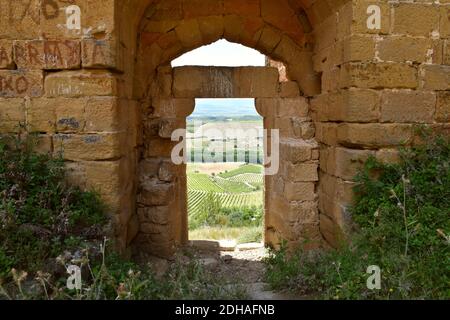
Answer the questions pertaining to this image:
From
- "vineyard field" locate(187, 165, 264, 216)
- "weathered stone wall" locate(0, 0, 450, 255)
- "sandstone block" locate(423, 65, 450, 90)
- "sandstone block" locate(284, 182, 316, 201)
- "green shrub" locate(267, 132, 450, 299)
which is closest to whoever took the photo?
"green shrub" locate(267, 132, 450, 299)

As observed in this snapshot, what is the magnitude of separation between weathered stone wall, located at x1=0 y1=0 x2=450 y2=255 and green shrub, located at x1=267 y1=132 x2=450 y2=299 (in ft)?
0.85

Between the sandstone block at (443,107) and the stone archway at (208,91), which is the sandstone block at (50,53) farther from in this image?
the sandstone block at (443,107)

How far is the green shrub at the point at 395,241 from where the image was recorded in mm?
2775

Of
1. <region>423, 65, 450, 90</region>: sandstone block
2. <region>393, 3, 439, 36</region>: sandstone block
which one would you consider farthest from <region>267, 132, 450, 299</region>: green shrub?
<region>393, 3, 439, 36</region>: sandstone block

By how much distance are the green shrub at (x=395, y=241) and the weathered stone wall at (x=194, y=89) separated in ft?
0.85

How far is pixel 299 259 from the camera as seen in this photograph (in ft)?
12.1

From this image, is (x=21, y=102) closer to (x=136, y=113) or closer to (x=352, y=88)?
(x=136, y=113)

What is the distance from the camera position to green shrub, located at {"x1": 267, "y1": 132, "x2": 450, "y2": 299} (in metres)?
2.78

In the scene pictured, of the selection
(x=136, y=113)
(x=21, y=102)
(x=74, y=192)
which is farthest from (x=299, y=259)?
(x=21, y=102)

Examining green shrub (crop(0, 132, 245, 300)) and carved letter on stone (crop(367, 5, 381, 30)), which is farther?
carved letter on stone (crop(367, 5, 381, 30))

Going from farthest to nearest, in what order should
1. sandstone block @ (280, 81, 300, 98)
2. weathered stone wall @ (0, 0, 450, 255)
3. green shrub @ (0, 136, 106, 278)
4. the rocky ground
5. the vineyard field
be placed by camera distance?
the vineyard field → sandstone block @ (280, 81, 300, 98) → weathered stone wall @ (0, 0, 450, 255) → the rocky ground → green shrub @ (0, 136, 106, 278)

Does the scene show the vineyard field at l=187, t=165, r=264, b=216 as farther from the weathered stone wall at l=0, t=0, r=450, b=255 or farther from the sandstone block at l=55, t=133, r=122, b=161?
the sandstone block at l=55, t=133, r=122, b=161

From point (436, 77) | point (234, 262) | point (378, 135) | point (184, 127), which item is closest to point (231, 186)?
point (234, 262)

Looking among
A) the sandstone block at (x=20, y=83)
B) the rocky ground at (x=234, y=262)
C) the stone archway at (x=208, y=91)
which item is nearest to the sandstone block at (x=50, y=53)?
the sandstone block at (x=20, y=83)
